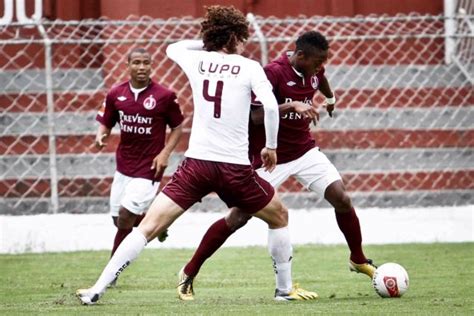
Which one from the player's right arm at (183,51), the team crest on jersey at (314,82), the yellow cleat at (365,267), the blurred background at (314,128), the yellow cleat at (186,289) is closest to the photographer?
the player's right arm at (183,51)

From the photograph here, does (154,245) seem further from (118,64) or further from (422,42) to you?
(422,42)

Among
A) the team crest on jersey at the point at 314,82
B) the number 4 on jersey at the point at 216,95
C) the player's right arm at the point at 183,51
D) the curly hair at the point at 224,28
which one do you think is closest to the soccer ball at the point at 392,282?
the team crest on jersey at the point at 314,82

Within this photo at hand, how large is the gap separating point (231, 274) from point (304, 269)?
2.46ft

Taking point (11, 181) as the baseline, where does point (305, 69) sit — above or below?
above

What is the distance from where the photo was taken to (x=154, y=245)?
48.1 feet

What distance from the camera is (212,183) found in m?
9.30

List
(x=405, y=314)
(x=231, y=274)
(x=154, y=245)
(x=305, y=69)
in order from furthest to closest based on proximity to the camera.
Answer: (x=154, y=245), (x=231, y=274), (x=305, y=69), (x=405, y=314)

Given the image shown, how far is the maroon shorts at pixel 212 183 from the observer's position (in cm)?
927

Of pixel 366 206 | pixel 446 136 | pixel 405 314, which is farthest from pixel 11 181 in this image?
pixel 405 314

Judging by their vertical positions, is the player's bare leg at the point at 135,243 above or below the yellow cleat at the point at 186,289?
above

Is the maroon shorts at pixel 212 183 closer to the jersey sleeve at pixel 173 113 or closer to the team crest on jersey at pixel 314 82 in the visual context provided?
the team crest on jersey at pixel 314 82

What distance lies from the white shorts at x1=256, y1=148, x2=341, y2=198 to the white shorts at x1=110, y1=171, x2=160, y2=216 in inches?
65.0

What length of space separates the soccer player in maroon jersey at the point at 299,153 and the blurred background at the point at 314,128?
4348 mm

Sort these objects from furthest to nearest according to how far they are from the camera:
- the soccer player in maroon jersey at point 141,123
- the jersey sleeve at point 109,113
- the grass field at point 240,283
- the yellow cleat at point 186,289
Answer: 1. the jersey sleeve at point 109,113
2. the soccer player in maroon jersey at point 141,123
3. the yellow cleat at point 186,289
4. the grass field at point 240,283
